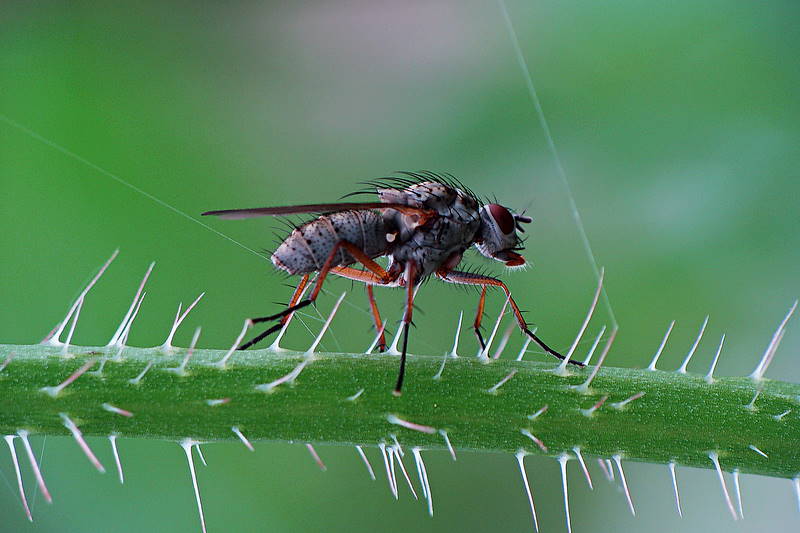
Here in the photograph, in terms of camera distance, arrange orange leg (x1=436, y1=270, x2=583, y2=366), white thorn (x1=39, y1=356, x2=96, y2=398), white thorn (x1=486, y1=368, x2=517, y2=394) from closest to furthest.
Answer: white thorn (x1=39, y1=356, x2=96, y2=398) → white thorn (x1=486, y1=368, x2=517, y2=394) → orange leg (x1=436, y1=270, x2=583, y2=366)

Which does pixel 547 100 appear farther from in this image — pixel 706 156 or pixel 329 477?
pixel 329 477

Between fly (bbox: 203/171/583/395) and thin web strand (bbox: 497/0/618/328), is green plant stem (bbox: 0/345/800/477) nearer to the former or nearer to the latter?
fly (bbox: 203/171/583/395)

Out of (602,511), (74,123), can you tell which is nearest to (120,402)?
(602,511)

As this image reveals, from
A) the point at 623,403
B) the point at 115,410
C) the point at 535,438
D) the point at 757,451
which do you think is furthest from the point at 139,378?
the point at 757,451

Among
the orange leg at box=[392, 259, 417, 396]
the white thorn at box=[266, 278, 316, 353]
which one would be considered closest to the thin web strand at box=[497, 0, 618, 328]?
the orange leg at box=[392, 259, 417, 396]

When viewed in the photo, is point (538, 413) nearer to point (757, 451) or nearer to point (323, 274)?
point (757, 451)

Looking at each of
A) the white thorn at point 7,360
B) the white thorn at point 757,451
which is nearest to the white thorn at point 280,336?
the white thorn at point 7,360

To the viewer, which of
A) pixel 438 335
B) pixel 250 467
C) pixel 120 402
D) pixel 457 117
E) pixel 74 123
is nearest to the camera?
pixel 120 402
